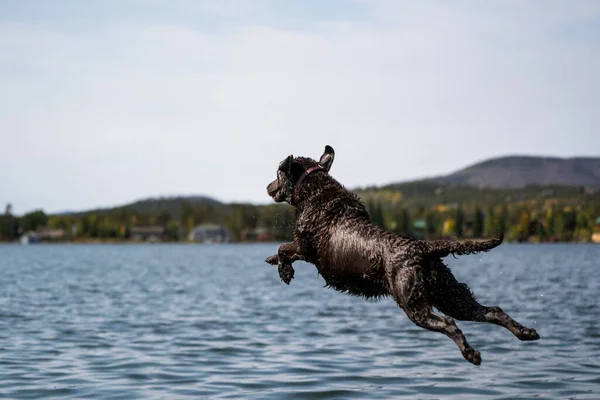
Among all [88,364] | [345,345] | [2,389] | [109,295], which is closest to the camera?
[2,389]

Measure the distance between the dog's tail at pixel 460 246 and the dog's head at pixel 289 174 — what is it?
189cm

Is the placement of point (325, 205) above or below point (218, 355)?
above

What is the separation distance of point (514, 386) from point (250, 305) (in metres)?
23.4

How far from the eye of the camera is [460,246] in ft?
31.1

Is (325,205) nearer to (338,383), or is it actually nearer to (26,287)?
(338,383)

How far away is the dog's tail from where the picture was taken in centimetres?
943

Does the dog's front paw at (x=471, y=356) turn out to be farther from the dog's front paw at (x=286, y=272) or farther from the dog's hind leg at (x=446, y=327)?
the dog's front paw at (x=286, y=272)

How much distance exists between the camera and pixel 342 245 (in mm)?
9906

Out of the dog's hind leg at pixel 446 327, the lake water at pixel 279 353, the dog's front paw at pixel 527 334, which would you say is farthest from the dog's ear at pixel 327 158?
the lake water at pixel 279 353

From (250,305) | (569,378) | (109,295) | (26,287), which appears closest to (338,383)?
(569,378)

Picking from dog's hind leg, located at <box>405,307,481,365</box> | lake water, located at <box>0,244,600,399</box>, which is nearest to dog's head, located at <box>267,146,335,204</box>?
dog's hind leg, located at <box>405,307,481,365</box>

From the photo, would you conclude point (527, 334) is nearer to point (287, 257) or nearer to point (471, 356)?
point (471, 356)

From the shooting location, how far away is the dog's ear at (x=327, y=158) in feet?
35.1

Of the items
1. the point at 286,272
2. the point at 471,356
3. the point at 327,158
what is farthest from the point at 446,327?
the point at 327,158
